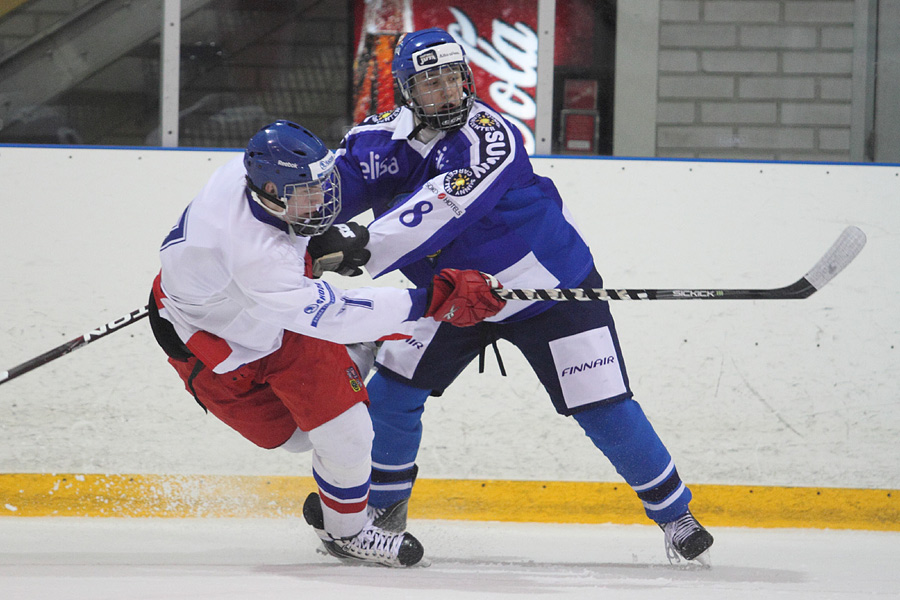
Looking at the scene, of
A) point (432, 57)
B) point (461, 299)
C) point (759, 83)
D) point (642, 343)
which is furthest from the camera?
point (759, 83)

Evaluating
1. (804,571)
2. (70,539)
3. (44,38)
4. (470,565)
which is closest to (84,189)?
(44,38)

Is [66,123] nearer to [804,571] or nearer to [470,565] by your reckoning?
[470,565]

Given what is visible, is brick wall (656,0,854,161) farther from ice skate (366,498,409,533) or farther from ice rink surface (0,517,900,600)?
ice skate (366,498,409,533)

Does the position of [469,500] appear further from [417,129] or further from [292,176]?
[292,176]

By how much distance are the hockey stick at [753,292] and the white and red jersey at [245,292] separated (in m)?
0.31

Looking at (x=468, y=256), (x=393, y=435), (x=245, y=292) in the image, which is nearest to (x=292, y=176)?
(x=245, y=292)

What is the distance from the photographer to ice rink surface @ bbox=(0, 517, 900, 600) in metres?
2.06

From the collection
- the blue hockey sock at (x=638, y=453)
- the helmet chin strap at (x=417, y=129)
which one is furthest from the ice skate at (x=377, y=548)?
the helmet chin strap at (x=417, y=129)

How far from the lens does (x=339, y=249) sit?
2158 millimetres

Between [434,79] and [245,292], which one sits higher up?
[434,79]

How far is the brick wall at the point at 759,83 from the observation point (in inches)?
127

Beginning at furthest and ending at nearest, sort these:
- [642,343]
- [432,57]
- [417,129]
Result: [642,343] → [417,129] → [432,57]

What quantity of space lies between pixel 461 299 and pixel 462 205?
0.23 m

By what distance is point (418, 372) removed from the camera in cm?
241
